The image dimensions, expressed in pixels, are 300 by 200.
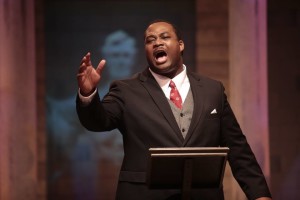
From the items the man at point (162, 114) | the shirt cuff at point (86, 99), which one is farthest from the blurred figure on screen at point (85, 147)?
the shirt cuff at point (86, 99)

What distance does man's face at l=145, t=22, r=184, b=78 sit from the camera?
2.88 meters

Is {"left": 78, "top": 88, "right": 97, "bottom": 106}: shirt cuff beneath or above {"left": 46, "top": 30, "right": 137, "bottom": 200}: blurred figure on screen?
above

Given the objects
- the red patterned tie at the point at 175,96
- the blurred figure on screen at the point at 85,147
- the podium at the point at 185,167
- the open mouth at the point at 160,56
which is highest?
the open mouth at the point at 160,56

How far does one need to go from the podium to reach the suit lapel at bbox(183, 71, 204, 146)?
1.16 feet

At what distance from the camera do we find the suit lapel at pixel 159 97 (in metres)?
2.71

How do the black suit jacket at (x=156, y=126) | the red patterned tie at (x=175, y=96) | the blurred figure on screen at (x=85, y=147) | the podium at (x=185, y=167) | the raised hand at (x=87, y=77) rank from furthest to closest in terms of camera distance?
1. the blurred figure on screen at (x=85, y=147)
2. the red patterned tie at (x=175, y=96)
3. the black suit jacket at (x=156, y=126)
4. the raised hand at (x=87, y=77)
5. the podium at (x=185, y=167)

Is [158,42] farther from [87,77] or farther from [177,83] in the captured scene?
[87,77]

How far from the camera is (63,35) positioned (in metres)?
5.93

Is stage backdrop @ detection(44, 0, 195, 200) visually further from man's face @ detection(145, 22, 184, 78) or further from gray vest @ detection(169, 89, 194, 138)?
gray vest @ detection(169, 89, 194, 138)

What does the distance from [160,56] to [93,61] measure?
301cm

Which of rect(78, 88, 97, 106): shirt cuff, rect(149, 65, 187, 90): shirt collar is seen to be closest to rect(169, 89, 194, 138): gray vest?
rect(149, 65, 187, 90): shirt collar

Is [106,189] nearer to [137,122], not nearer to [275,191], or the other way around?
[275,191]

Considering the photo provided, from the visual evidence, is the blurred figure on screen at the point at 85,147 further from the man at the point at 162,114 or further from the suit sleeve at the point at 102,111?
the suit sleeve at the point at 102,111

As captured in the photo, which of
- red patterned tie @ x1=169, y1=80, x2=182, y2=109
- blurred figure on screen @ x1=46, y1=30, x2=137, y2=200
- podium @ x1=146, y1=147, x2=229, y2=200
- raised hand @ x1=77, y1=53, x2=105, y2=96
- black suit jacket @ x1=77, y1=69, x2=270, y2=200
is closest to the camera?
podium @ x1=146, y1=147, x2=229, y2=200
